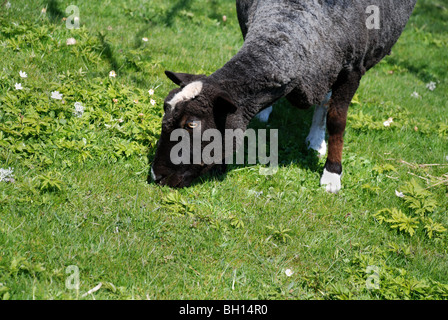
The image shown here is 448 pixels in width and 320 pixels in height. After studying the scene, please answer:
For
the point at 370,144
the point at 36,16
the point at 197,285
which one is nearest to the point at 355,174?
the point at 370,144

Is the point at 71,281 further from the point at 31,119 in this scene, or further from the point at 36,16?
the point at 36,16

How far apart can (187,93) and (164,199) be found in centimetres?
93

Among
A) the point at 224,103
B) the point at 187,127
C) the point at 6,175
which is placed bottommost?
the point at 6,175

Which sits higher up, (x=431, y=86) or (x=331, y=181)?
(x=331, y=181)

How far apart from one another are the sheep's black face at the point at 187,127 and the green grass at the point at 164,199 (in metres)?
0.18

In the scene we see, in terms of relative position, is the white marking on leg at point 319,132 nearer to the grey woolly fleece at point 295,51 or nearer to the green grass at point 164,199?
the green grass at point 164,199

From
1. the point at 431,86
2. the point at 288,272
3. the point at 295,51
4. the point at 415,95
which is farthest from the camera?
the point at 431,86

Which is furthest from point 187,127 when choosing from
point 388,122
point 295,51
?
point 388,122

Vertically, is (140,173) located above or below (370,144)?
above

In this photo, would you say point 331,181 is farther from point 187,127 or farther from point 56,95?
point 56,95

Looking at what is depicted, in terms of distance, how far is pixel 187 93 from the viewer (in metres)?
3.77

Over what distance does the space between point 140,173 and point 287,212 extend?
1.42 m

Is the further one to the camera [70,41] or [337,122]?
[70,41]

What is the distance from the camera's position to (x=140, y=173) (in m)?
4.24
